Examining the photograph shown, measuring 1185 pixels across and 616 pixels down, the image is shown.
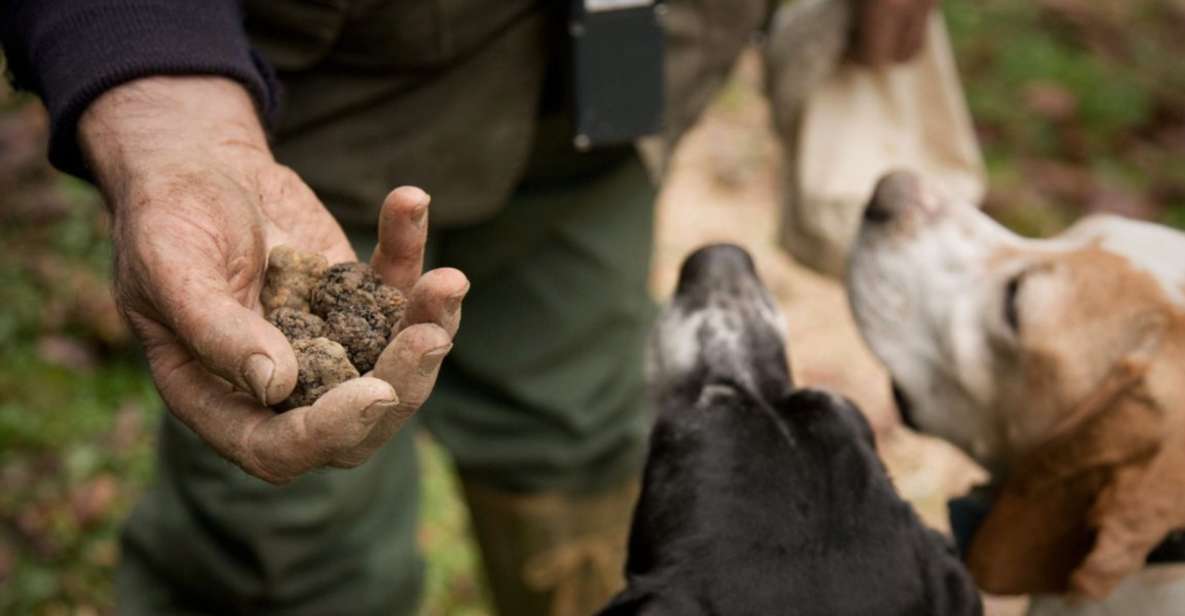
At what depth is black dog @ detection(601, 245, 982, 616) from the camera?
1.68 metres

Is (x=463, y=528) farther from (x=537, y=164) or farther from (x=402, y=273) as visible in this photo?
(x=402, y=273)

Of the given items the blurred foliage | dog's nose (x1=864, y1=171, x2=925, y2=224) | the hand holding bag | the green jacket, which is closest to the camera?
the green jacket

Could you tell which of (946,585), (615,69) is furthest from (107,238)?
(946,585)

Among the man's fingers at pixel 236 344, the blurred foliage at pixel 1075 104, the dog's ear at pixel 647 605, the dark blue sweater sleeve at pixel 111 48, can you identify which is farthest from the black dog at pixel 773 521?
the blurred foliage at pixel 1075 104

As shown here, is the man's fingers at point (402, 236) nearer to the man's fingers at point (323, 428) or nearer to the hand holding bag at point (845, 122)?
the man's fingers at point (323, 428)

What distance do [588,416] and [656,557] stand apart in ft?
3.46

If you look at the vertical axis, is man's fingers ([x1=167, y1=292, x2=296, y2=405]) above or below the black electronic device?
above

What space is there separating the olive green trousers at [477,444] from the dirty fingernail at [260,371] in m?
0.97

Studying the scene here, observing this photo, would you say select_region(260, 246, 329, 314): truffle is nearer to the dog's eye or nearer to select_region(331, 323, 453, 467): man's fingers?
select_region(331, 323, 453, 467): man's fingers

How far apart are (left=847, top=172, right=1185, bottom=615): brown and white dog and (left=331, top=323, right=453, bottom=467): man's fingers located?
1.08 m

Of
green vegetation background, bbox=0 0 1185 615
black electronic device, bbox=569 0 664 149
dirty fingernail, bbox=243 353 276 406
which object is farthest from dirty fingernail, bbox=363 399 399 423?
green vegetation background, bbox=0 0 1185 615

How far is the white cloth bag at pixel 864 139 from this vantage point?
8.91ft

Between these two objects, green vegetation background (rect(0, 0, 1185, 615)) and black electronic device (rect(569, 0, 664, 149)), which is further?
green vegetation background (rect(0, 0, 1185, 615))

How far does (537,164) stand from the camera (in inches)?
101
